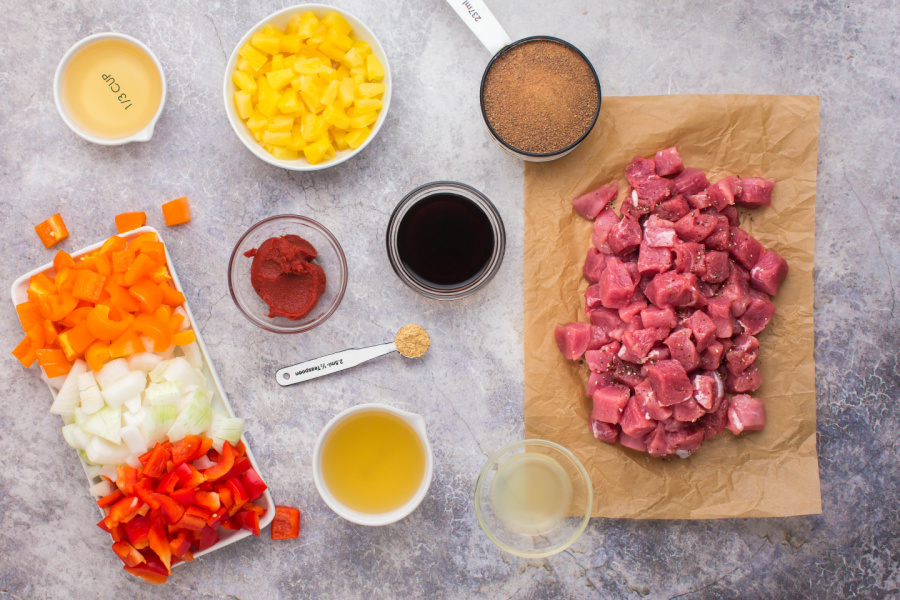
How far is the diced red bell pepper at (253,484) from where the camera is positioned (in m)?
2.00

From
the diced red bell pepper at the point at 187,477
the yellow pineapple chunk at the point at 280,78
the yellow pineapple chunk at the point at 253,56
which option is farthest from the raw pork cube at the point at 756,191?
the diced red bell pepper at the point at 187,477

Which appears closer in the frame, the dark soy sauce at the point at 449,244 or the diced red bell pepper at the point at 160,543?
the diced red bell pepper at the point at 160,543

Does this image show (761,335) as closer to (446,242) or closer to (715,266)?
(715,266)

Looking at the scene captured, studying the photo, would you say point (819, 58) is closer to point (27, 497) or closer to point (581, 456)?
point (581, 456)

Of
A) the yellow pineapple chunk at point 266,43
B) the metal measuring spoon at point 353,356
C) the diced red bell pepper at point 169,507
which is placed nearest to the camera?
the diced red bell pepper at point 169,507

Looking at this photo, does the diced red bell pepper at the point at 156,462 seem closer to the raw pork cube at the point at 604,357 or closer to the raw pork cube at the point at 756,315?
the raw pork cube at the point at 604,357

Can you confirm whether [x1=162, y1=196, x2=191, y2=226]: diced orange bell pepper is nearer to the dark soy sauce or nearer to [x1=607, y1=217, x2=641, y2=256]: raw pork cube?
the dark soy sauce

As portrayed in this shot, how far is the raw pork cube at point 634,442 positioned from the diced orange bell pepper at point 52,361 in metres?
2.03

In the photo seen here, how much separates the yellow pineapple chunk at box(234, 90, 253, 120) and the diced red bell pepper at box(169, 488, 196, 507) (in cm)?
133

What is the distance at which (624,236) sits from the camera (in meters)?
1.98

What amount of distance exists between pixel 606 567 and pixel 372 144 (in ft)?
6.15

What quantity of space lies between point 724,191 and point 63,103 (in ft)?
7.86

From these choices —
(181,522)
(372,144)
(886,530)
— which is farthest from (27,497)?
(886,530)

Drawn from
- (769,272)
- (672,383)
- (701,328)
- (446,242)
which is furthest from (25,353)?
(769,272)
